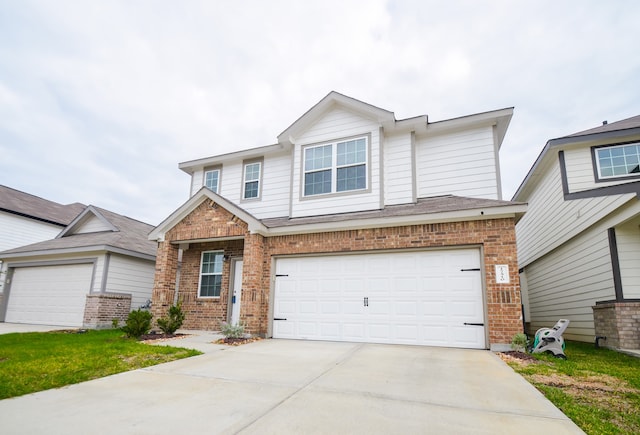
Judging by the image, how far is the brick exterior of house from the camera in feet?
24.5

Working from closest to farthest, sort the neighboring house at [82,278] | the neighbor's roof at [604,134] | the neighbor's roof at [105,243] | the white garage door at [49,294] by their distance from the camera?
the neighbor's roof at [604,134], the neighboring house at [82,278], the neighbor's roof at [105,243], the white garage door at [49,294]

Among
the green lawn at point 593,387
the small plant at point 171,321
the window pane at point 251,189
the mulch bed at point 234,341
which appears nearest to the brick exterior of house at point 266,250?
the mulch bed at point 234,341

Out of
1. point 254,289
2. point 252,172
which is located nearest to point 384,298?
point 254,289

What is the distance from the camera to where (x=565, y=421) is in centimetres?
320

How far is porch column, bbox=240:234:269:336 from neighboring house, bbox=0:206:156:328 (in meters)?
5.82

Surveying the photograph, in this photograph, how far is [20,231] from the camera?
18.5 m

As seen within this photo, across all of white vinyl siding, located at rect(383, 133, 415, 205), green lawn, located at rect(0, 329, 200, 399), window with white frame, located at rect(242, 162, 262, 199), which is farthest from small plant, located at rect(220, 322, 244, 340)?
white vinyl siding, located at rect(383, 133, 415, 205)

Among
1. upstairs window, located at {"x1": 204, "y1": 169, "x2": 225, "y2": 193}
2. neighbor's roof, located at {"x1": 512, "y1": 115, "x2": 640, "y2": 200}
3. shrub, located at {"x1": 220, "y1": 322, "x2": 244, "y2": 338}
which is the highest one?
neighbor's roof, located at {"x1": 512, "y1": 115, "x2": 640, "y2": 200}

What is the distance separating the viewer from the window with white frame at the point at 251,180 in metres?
12.5

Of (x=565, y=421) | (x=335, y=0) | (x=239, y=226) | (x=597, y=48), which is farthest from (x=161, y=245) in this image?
(x=597, y=48)

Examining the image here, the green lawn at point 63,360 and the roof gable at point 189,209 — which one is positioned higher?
the roof gable at point 189,209

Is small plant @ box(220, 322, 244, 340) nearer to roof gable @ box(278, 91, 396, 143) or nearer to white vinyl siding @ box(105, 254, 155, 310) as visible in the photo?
white vinyl siding @ box(105, 254, 155, 310)

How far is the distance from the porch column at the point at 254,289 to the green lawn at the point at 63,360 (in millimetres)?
2240

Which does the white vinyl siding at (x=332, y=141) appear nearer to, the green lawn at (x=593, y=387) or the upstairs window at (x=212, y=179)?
the upstairs window at (x=212, y=179)
